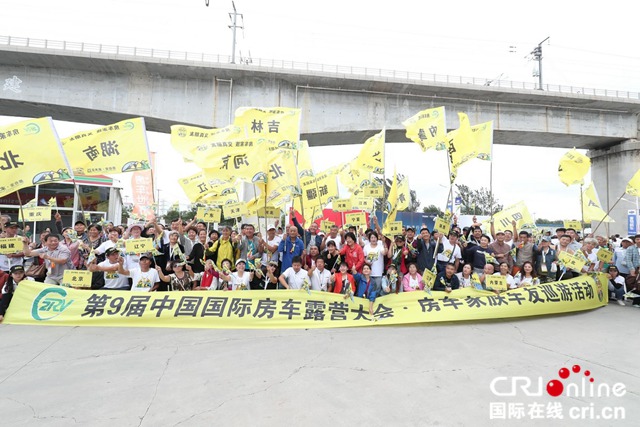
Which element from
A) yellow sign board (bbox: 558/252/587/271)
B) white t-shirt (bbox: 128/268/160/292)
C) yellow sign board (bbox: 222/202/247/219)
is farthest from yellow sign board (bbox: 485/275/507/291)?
white t-shirt (bbox: 128/268/160/292)

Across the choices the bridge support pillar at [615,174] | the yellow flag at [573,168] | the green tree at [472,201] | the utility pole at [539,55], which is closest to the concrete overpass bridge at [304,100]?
the bridge support pillar at [615,174]

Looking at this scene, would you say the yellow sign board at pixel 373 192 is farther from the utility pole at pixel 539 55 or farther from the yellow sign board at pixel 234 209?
the utility pole at pixel 539 55

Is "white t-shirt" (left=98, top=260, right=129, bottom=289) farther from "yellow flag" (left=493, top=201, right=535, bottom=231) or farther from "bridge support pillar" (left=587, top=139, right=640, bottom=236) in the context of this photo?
"bridge support pillar" (left=587, top=139, right=640, bottom=236)

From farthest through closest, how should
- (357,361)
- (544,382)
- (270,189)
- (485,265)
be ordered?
(270,189), (485,265), (357,361), (544,382)

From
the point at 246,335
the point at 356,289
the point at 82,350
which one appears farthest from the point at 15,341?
the point at 356,289

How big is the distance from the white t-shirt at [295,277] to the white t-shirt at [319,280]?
173 millimetres

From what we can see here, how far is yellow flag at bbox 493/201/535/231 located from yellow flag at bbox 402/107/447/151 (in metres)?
A: 3.28

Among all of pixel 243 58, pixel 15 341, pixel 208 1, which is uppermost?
pixel 208 1

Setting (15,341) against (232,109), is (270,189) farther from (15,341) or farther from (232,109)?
(232,109)

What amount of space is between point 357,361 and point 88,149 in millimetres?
6130

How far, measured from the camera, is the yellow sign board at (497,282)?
598 cm

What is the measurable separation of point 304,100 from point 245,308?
12.6 meters

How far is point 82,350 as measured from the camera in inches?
175

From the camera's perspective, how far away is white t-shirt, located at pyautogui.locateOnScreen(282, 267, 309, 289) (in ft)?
20.8
